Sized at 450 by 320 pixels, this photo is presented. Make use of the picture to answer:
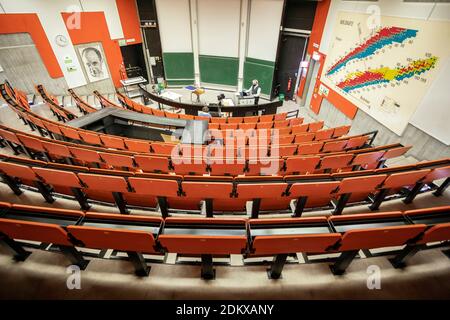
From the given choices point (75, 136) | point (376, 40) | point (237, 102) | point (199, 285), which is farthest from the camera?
point (237, 102)

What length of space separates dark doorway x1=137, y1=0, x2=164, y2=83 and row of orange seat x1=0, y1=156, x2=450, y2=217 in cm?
943

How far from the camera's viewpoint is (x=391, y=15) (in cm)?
529

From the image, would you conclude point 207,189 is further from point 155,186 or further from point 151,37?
point 151,37

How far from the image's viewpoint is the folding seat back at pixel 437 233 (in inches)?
79.2

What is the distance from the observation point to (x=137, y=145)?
13.6 ft

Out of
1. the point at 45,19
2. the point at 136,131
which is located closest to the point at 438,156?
the point at 136,131

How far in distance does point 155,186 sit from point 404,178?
3.33m

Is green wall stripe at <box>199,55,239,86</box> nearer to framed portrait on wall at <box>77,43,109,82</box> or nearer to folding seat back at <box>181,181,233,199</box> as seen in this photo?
framed portrait on wall at <box>77,43,109,82</box>

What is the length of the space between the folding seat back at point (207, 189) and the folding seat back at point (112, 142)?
2302 millimetres

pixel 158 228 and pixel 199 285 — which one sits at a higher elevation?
pixel 158 228

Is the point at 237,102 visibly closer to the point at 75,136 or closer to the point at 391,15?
the point at 391,15

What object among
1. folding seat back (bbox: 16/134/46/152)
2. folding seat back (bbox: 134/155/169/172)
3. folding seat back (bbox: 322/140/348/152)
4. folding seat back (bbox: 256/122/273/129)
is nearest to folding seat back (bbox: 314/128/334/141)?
folding seat back (bbox: 322/140/348/152)

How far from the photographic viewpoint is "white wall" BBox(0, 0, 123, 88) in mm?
7064
